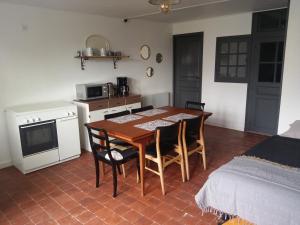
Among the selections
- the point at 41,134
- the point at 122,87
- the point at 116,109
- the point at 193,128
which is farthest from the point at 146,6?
the point at 41,134

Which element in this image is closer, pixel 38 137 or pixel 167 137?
pixel 167 137

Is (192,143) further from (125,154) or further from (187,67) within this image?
(187,67)

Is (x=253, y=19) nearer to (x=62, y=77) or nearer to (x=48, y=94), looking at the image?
(x=62, y=77)

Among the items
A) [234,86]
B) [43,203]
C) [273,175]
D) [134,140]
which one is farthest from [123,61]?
[273,175]

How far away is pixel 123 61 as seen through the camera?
493 centimetres

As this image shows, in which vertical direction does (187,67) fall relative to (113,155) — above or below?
above

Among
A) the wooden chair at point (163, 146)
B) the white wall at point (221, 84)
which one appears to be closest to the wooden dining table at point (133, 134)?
the wooden chair at point (163, 146)

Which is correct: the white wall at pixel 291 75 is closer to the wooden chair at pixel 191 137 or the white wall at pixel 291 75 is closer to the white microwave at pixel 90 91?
the wooden chair at pixel 191 137

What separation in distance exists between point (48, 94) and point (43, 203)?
1914 millimetres

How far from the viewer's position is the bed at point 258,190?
4.69 feet

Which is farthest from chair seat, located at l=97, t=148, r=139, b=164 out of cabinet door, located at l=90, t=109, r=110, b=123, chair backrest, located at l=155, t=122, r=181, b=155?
cabinet door, located at l=90, t=109, r=110, b=123

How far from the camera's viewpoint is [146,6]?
3801mm

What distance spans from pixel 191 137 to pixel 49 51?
104 inches

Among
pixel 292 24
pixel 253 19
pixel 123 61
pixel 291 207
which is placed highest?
pixel 253 19
